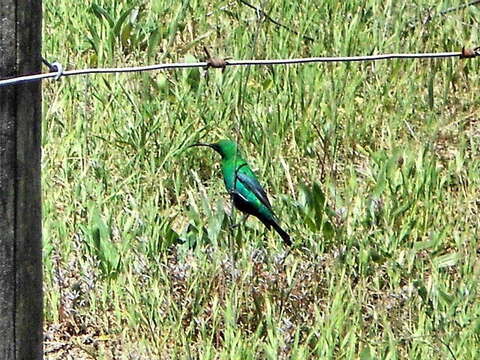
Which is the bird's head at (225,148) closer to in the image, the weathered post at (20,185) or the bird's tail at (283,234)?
the bird's tail at (283,234)

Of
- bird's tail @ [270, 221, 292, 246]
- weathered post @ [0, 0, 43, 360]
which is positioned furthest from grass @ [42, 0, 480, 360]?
weathered post @ [0, 0, 43, 360]

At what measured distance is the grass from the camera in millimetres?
3230

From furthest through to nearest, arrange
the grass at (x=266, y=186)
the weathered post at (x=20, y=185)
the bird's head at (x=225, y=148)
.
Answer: the bird's head at (x=225, y=148)
the grass at (x=266, y=186)
the weathered post at (x=20, y=185)

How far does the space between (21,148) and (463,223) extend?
87.2 inches

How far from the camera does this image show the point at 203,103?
175 inches

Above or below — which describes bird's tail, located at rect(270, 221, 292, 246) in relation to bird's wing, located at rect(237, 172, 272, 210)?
below

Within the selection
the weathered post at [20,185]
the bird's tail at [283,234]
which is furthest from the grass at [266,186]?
the weathered post at [20,185]

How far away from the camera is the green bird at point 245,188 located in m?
3.70

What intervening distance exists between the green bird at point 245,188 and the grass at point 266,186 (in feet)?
0.18

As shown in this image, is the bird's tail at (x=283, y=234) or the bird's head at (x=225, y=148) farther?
the bird's head at (x=225, y=148)

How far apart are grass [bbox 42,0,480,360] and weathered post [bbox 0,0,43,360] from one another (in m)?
0.93

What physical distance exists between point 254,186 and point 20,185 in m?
1.82

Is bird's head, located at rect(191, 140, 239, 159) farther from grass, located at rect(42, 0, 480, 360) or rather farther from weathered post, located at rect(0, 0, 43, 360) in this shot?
weathered post, located at rect(0, 0, 43, 360)

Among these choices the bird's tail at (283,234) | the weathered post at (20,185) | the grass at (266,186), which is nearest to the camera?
the weathered post at (20,185)
